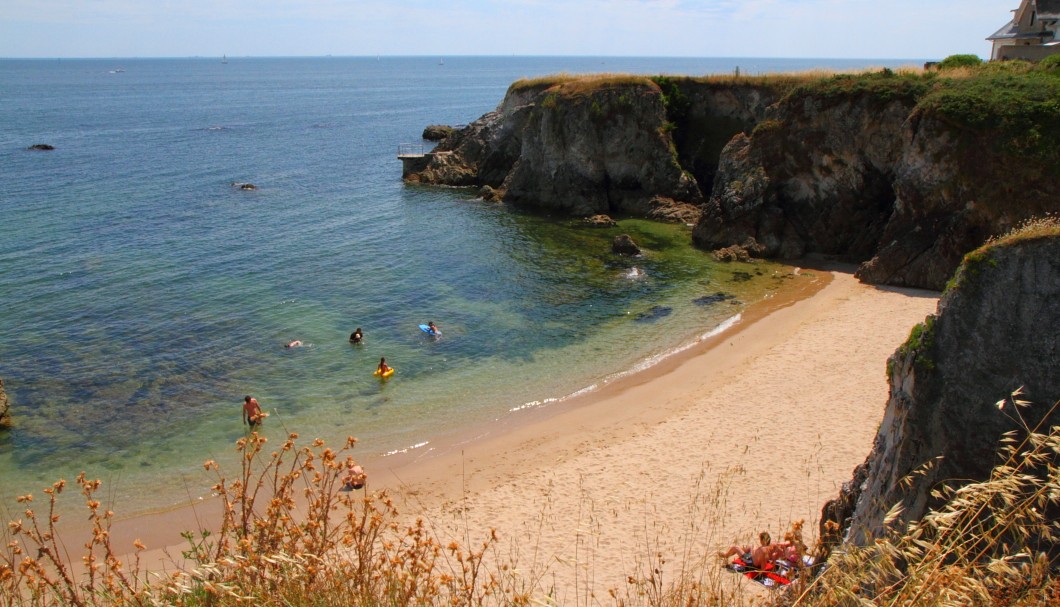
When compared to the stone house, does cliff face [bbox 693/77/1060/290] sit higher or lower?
lower

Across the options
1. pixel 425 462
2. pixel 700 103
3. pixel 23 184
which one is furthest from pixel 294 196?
pixel 425 462

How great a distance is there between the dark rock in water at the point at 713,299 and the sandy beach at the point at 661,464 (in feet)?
13.2

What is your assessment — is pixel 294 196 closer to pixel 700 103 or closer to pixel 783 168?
pixel 700 103

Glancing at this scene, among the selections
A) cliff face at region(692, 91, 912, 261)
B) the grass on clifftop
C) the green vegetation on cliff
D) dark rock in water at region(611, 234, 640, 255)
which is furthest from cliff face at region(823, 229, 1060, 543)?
dark rock in water at region(611, 234, 640, 255)

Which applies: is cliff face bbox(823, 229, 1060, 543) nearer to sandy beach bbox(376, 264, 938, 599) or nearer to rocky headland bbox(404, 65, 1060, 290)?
sandy beach bbox(376, 264, 938, 599)

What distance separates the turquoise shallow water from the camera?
21438mm

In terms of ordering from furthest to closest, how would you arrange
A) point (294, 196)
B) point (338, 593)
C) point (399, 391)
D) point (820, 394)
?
point (294, 196) → point (399, 391) → point (820, 394) → point (338, 593)

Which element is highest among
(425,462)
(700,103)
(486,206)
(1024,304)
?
(700,103)

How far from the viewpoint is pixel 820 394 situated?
22.3 meters

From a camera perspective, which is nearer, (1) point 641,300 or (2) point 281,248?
(1) point 641,300

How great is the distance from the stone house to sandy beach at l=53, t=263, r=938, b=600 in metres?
25.5

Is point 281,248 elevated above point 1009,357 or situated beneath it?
situated beneath

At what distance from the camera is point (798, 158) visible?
122 feet

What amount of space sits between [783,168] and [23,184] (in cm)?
5182
